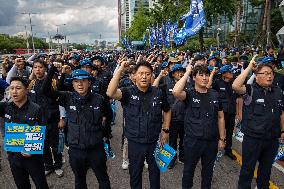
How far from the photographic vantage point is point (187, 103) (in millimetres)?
4398

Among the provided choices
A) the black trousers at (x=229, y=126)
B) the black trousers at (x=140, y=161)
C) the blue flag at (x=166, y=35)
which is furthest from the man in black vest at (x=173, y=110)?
the blue flag at (x=166, y=35)

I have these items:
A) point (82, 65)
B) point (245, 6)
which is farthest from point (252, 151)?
point (245, 6)

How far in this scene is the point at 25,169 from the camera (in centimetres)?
405

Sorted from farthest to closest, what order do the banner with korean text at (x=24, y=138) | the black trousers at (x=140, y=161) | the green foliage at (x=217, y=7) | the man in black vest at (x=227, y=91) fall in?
the green foliage at (x=217, y=7) < the man in black vest at (x=227, y=91) < the black trousers at (x=140, y=161) < the banner with korean text at (x=24, y=138)

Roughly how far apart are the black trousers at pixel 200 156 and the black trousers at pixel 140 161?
1.64 feet

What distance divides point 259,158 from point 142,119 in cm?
189

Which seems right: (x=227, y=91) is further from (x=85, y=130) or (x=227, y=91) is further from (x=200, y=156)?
(x=85, y=130)

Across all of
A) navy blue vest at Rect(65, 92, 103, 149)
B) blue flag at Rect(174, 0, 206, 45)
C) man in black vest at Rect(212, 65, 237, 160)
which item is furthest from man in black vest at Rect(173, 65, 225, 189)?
blue flag at Rect(174, 0, 206, 45)

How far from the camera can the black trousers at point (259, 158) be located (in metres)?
4.35

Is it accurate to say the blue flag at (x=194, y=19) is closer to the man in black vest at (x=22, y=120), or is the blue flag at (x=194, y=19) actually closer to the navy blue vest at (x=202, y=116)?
the navy blue vest at (x=202, y=116)

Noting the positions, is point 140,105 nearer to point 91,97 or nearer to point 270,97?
point 91,97

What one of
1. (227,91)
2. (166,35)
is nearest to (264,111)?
(227,91)

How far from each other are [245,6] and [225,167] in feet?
184

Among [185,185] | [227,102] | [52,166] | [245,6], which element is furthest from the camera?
[245,6]
